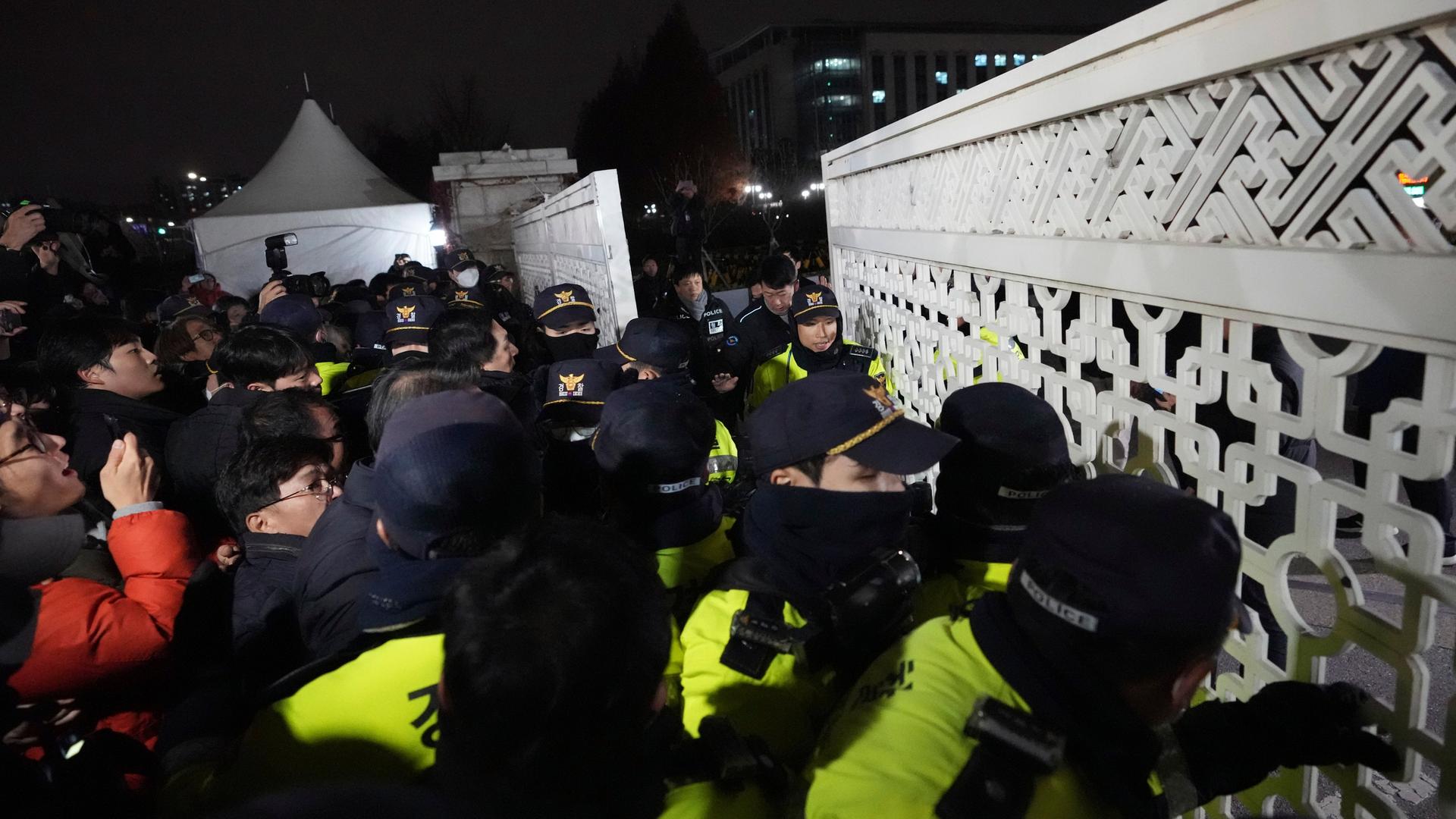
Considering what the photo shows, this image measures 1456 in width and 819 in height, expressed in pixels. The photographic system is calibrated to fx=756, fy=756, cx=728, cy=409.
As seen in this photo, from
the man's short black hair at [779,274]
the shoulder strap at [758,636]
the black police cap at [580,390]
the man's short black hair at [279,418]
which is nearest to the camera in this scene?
the shoulder strap at [758,636]

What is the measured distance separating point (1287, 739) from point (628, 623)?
→ 4.06 ft

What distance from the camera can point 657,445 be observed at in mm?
2217

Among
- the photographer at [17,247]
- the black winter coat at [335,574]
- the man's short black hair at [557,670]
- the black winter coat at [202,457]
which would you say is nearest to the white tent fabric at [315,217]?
the photographer at [17,247]

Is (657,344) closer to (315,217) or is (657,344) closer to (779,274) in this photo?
(779,274)

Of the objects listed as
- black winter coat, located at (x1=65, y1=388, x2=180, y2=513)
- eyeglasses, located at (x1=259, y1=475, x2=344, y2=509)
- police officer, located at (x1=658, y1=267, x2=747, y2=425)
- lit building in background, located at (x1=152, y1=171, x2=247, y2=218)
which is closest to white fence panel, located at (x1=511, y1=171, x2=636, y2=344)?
police officer, located at (x1=658, y1=267, x2=747, y2=425)

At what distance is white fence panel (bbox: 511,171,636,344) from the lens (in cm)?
560

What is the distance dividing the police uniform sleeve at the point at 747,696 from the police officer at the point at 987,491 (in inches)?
16.6

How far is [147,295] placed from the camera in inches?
414

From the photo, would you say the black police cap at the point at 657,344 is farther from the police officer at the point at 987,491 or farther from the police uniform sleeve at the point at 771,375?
the police officer at the point at 987,491

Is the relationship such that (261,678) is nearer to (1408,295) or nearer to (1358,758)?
(1358,758)

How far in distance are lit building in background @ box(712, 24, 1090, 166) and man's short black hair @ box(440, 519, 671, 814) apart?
67.3m

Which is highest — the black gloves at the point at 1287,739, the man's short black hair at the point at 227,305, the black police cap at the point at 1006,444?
the man's short black hair at the point at 227,305

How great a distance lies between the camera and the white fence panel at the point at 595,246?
5598 mm

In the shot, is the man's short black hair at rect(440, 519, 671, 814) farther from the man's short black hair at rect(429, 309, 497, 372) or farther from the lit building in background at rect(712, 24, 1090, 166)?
the lit building in background at rect(712, 24, 1090, 166)
